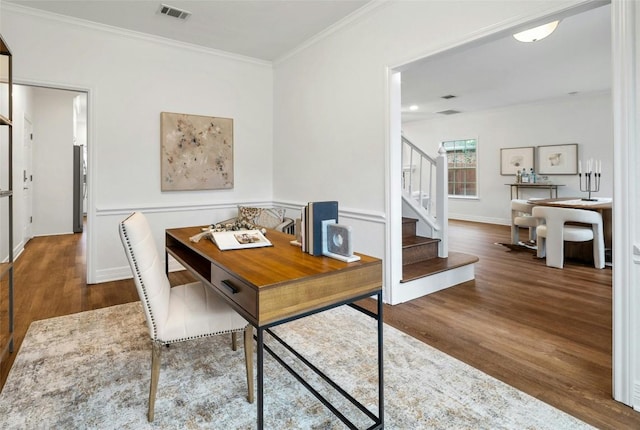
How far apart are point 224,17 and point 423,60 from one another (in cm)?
203

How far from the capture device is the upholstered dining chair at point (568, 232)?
14.4ft

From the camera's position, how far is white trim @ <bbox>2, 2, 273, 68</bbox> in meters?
3.39

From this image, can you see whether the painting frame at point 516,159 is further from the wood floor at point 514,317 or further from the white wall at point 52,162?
the white wall at point 52,162

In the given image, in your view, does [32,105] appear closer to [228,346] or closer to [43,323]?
[43,323]

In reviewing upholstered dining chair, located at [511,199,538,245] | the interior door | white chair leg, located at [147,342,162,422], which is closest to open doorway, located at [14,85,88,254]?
the interior door

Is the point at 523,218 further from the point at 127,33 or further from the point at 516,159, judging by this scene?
the point at 127,33

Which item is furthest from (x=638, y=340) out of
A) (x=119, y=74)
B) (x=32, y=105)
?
(x=32, y=105)

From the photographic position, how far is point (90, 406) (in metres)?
1.79

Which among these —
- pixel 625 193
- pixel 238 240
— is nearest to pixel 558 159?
pixel 625 193

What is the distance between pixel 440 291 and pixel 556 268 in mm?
1993

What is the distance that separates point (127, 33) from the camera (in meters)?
3.87

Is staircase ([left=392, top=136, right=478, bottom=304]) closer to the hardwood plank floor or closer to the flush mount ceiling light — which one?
the hardwood plank floor

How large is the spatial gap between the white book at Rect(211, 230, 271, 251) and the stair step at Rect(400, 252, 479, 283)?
177 centimetres

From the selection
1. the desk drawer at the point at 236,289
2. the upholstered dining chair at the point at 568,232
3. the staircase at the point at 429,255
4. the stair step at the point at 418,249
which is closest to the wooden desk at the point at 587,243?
the upholstered dining chair at the point at 568,232
